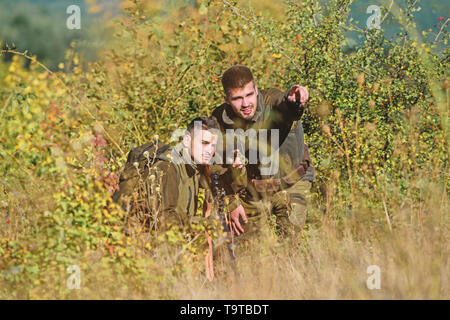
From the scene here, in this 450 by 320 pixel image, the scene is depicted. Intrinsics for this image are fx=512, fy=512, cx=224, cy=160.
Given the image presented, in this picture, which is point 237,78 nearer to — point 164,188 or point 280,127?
point 280,127

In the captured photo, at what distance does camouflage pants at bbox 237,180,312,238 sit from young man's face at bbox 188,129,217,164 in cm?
75

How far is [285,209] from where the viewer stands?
5.10 m

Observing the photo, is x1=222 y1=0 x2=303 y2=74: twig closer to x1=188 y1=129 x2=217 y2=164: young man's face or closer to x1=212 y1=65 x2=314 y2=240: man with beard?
x1=212 y1=65 x2=314 y2=240: man with beard

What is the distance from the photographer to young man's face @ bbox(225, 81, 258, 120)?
4902 mm

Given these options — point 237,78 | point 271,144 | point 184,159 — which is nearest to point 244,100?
point 237,78

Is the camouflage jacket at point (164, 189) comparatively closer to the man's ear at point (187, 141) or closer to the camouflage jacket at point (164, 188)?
the camouflage jacket at point (164, 188)

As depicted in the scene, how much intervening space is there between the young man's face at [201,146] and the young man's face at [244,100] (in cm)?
62

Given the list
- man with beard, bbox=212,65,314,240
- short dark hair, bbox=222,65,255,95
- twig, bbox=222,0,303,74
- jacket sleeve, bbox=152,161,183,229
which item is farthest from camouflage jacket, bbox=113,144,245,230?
twig, bbox=222,0,303,74

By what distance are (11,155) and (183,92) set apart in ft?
8.38

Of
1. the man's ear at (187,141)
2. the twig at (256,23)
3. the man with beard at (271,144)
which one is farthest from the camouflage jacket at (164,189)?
the twig at (256,23)

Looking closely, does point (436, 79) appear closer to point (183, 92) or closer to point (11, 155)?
point (183, 92)

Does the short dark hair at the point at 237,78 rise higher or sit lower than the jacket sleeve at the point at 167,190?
higher

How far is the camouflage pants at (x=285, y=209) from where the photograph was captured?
481cm

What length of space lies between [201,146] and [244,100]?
75cm
